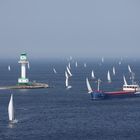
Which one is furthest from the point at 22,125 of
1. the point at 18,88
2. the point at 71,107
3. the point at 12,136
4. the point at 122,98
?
the point at 18,88

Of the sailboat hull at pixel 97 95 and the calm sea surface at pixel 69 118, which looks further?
the sailboat hull at pixel 97 95

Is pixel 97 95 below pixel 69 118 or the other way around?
the other way around

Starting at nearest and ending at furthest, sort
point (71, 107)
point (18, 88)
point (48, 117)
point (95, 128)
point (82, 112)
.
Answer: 1. point (95, 128)
2. point (48, 117)
3. point (82, 112)
4. point (71, 107)
5. point (18, 88)

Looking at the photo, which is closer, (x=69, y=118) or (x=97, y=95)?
(x=69, y=118)

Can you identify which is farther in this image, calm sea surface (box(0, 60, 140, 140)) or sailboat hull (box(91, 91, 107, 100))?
sailboat hull (box(91, 91, 107, 100))

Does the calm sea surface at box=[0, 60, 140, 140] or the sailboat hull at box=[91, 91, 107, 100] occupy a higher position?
the sailboat hull at box=[91, 91, 107, 100]

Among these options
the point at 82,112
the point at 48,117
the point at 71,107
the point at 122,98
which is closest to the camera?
Answer: the point at 48,117

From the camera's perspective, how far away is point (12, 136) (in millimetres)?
101375

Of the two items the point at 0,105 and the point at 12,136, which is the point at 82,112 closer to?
the point at 0,105

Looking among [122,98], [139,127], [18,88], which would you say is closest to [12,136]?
[139,127]

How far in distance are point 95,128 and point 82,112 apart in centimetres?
2208

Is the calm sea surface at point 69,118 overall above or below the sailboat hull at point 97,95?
below

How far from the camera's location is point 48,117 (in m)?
123

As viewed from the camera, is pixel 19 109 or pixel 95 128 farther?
pixel 19 109
